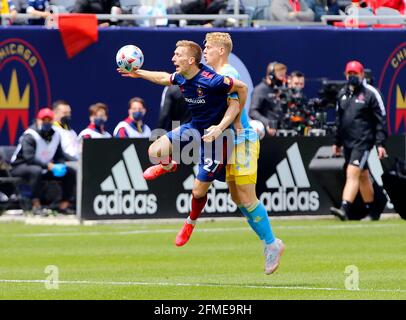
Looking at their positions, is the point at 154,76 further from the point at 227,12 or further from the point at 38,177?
the point at 227,12

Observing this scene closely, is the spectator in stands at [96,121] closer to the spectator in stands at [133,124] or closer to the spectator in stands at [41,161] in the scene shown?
the spectator in stands at [133,124]

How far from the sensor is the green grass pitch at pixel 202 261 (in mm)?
12344

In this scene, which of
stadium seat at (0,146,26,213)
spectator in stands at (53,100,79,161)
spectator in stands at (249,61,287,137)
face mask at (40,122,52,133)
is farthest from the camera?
spectator in stands at (249,61,287,137)

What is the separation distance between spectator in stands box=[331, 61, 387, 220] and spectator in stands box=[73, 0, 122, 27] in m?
4.75

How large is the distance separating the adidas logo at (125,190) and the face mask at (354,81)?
→ 3.61 m

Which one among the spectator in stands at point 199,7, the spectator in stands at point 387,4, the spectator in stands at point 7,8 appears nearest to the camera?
the spectator in stands at point 7,8

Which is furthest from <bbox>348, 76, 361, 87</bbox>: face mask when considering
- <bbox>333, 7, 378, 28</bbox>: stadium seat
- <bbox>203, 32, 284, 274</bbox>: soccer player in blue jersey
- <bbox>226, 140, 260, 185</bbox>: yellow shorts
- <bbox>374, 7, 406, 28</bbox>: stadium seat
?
<bbox>226, 140, 260, 185</bbox>: yellow shorts

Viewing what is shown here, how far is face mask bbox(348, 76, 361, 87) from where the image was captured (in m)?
21.5

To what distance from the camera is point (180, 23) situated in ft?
81.9

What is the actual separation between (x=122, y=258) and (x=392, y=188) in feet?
20.8

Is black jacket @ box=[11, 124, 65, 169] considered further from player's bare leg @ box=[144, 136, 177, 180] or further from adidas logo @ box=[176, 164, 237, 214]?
player's bare leg @ box=[144, 136, 177, 180]

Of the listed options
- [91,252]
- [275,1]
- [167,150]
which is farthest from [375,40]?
[167,150]

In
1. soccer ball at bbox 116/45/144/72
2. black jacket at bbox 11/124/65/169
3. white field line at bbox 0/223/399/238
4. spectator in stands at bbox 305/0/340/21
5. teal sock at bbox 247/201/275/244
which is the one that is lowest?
white field line at bbox 0/223/399/238

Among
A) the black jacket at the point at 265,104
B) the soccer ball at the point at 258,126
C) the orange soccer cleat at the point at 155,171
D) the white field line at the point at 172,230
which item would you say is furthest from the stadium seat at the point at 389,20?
the orange soccer cleat at the point at 155,171
